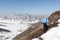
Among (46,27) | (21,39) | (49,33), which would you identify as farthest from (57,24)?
(21,39)

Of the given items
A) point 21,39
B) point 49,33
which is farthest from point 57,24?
point 21,39

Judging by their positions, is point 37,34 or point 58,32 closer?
point 58,32

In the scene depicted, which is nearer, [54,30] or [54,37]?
[54,37]

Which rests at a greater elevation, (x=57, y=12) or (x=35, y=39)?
(x=57, y=12)

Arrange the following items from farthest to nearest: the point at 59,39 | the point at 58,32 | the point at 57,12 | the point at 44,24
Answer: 1. the point at 57,12
2. the point at 44,24
3. the point at 58,32
4. the point at 59,39

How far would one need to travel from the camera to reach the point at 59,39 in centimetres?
2130

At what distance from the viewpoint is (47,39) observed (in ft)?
71.8

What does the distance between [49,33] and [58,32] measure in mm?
1194

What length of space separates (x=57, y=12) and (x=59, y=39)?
1276 centimetres

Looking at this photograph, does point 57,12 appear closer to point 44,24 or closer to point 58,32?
point 44,24

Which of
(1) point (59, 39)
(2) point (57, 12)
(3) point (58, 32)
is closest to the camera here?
(1) point (59, 39)

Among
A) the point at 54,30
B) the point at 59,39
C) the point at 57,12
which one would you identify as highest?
the point at 57,12

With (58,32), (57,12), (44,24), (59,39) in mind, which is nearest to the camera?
(59,39)

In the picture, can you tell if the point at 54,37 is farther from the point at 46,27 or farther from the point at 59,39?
the point at 46,27
